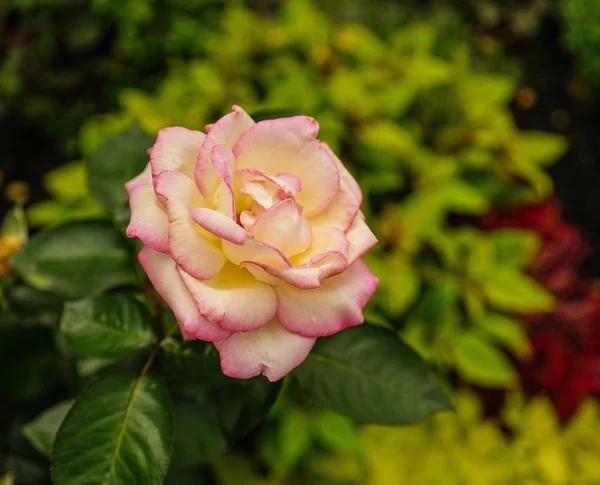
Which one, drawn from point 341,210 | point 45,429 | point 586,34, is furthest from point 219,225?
point 586,34

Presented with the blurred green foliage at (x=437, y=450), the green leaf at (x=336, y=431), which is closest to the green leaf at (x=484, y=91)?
the blurred green foliage at (x=437, y=450)

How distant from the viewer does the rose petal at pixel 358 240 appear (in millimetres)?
503

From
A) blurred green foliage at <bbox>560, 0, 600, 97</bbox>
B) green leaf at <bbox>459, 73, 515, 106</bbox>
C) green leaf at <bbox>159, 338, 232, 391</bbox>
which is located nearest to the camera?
green leaf at <bbox>159, 338, 232, 391</bbox>

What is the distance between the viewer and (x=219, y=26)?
227 centimetres

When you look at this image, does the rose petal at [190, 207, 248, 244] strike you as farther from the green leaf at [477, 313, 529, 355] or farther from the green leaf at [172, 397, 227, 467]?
the green leaf at [477, 313, 529, 355]

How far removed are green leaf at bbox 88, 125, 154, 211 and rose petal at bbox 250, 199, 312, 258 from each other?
13.4 inches

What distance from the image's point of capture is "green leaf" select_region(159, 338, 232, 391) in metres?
A: 0.55

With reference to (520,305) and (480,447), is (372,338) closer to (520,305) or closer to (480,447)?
(520,305)

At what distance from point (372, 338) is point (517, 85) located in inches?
105

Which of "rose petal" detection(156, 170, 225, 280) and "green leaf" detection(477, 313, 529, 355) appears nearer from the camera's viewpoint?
"rose petal" detection(156, 170, 225, 280)

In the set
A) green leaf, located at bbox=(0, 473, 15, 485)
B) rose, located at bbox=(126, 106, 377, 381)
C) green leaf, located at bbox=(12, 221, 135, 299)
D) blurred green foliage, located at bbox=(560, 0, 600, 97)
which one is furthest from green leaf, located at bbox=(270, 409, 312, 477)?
blurred green foliage, located at bbox=(560, 0, 600, 97)

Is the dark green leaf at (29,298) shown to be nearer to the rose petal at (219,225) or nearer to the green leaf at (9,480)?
the green leaf at (9,480)

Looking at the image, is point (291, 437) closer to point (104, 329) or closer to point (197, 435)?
point (197, 435)

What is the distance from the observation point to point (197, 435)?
0.73 metres
